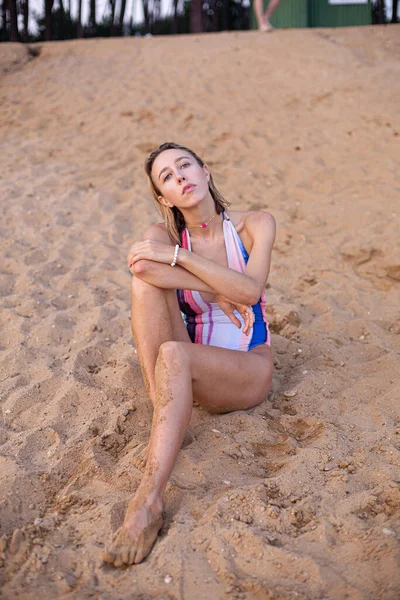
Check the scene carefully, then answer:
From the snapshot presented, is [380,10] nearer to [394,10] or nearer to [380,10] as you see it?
[380,10]

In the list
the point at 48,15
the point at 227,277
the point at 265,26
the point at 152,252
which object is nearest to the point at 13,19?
the point at 48,15

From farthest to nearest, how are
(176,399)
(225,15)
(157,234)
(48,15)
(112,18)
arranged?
(225,15), (112,18), (48,15), (157,234), (176,399)

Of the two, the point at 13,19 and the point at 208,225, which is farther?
the point at 13,19

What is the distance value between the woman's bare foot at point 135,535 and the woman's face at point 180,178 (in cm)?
142

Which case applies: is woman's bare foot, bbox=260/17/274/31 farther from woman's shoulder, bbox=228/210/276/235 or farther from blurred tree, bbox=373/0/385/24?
woman's shoulder, bbox=228/210/276/235

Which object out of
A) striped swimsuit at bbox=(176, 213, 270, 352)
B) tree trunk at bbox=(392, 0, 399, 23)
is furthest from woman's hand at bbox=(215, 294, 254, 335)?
tree trunk at bbox=(392, 0, 399, 23)

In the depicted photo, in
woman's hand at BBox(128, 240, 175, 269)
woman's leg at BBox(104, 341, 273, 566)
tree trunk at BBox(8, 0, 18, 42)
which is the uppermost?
tree trunk at BBox(8, 0, 18, 42)

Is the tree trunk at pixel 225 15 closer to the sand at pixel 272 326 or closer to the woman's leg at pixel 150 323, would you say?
the sand at pixel 272 326

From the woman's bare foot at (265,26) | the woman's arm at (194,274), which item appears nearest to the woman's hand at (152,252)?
the woman's arm at (194,274)

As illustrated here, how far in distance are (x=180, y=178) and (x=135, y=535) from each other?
1.60m

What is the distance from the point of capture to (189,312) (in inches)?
116

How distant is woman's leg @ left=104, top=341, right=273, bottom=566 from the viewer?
1967 mm

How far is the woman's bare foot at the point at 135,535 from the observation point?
1.91m

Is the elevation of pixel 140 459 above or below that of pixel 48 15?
below
